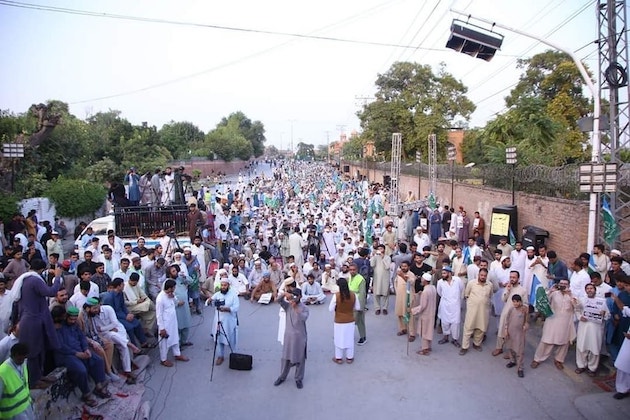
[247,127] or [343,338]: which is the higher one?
[247,127]

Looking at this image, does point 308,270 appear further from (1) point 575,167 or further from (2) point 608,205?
(1) point 575,167

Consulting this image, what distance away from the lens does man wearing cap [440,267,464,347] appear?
7.54 meters

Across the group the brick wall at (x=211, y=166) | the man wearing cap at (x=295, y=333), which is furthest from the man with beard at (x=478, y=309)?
the brick wall at (x=211, y=166)

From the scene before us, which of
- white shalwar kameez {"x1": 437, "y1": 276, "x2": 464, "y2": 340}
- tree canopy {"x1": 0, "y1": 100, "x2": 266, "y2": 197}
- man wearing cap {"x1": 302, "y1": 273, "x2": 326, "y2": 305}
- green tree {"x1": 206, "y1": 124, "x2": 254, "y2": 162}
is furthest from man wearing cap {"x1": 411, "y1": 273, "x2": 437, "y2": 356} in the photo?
green tree {"x1": 206, "y1": 124, "x2": 254, "y2": 162}

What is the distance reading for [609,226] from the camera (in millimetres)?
8430

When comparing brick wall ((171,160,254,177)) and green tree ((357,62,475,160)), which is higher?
green tree ((357,62,475,160))

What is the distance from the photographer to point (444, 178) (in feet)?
71.7

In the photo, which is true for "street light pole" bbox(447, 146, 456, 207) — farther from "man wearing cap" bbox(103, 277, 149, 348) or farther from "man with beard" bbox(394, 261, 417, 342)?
"man wearing cap" bbox(103, 277, 149, 348)

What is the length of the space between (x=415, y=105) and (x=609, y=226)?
23605mm

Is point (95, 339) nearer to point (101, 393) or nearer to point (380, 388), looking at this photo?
point (101, 393)

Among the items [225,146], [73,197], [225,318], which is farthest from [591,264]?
[225,146]

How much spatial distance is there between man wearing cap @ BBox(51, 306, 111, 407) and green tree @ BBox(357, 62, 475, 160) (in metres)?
27.0

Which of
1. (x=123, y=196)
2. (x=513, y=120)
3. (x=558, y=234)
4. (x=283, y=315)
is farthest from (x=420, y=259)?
(x=513, y=120)

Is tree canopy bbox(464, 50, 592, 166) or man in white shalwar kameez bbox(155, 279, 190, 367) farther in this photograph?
tree canopy bbox(464, 50, 592, 166)
